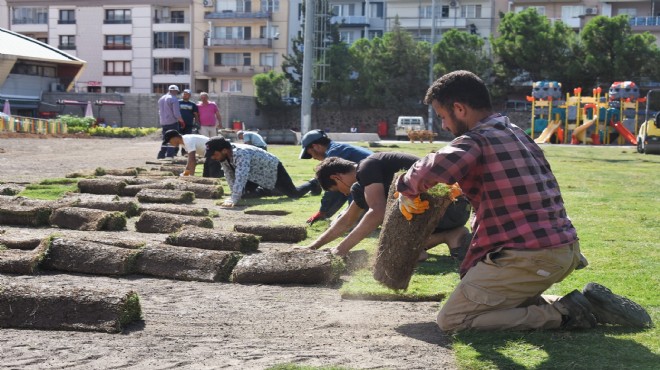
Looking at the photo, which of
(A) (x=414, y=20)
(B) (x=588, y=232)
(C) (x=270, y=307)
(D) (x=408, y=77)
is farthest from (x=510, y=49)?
(C) (x=270, y=307)

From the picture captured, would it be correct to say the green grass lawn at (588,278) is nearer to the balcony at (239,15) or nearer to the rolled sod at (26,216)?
the rolled sod at (26,216)

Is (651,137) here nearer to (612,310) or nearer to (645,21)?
(612,310)

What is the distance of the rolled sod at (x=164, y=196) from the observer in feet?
42.8

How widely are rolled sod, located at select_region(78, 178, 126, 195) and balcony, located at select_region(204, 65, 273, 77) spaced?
64.7 m

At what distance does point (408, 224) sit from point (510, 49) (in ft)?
195

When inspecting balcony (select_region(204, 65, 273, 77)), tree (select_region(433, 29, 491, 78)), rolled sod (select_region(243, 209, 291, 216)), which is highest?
tree (select_region(433, 29, 491, 78))

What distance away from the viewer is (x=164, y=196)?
1314 cm

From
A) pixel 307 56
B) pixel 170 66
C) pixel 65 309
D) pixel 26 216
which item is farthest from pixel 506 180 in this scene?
pixel 170 66

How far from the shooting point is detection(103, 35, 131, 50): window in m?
81.1

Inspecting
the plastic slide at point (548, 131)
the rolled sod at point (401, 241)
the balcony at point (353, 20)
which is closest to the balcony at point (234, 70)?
the balcony at point (353, 20)

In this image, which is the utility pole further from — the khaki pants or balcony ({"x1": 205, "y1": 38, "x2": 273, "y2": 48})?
balcony ({"x1": 205, "y1": 38, "x2": 273, "y2": 48})

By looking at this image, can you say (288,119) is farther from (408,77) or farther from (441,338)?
(441,338)

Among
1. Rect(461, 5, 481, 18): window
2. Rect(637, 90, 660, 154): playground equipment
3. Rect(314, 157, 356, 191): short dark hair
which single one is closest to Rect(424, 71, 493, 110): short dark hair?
Rect(314, 157, 356, 191): short dark hair

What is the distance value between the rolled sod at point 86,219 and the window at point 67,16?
253 ft
